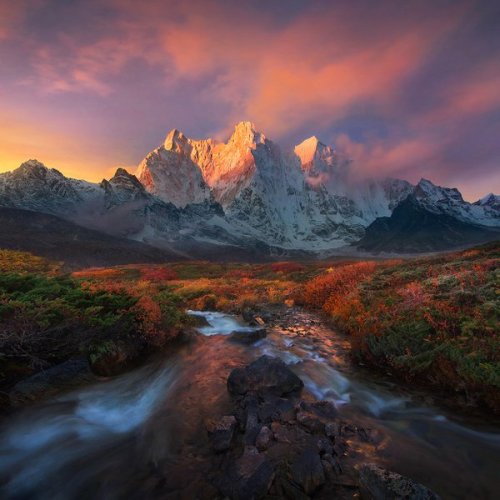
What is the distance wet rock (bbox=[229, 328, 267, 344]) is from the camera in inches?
549

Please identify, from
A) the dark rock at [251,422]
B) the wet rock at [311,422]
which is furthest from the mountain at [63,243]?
the wet rock at [311,422]

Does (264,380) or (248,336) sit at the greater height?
(264,380)

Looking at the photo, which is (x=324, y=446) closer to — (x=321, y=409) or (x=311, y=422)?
(x=311, y=422)

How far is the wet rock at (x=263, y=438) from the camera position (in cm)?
635

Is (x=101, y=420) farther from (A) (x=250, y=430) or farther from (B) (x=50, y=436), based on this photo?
(A) (x=250, y=430)

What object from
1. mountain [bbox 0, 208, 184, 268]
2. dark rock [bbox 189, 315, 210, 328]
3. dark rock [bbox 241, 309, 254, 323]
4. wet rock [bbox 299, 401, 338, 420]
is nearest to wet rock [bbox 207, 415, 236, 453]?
wet rock [bbox 299, 401, 338, 420]

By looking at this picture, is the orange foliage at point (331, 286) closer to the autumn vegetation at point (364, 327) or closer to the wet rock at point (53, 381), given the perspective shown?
the autumn vegetation at point (364, 327)

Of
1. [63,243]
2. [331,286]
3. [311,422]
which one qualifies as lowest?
[311,422]

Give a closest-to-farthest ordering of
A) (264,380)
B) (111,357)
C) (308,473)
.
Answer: (308,473), (264,380), (111,357)

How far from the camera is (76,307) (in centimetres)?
1198

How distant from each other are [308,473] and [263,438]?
1.15 m

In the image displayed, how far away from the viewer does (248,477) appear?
557 cm

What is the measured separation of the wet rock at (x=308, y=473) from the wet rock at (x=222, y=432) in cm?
144

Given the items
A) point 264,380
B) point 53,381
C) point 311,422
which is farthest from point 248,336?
point 311,422
